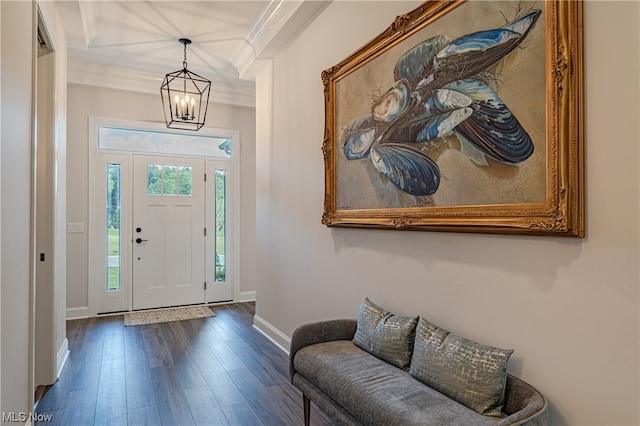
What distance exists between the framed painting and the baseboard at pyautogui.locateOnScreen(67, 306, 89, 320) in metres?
3.84

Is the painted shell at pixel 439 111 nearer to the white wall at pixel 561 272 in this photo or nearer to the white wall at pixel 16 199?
the white wall at pixel 561 272

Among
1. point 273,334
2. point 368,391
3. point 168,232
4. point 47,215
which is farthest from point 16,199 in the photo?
point 168,232

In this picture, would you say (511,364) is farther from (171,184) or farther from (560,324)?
(171,184)

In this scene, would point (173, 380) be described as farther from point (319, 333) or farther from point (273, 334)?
point (319, 333)

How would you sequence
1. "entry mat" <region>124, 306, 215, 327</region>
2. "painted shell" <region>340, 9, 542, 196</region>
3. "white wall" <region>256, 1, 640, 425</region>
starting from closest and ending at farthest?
"white wall" <region>256, 1, 640, 425</region>, "painted shell" <region>340, 9, 542, 196</region>, "entry mat" <region>124, 306, 215, 327</region>

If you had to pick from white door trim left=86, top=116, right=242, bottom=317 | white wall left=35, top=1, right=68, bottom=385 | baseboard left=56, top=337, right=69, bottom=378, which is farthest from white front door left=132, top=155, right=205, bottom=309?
white wall left=35, top=1, right=68, bottom=385

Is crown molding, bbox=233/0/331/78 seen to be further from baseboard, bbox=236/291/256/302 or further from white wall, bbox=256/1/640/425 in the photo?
baseboard, bbox=236/291/256/302

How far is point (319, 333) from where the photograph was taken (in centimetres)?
234

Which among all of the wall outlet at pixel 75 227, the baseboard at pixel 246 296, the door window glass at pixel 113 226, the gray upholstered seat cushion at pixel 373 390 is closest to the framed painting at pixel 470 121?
the gray upholstered seat cushion at pixel 373 390

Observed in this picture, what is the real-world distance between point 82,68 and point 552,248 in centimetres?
521

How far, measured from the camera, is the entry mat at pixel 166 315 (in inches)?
179

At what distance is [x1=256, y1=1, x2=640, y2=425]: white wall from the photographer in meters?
1.27

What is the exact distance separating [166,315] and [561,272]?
4482 millimetres

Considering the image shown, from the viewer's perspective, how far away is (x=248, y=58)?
4.16 m
